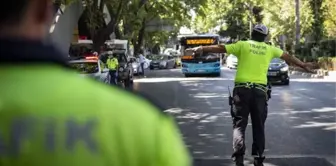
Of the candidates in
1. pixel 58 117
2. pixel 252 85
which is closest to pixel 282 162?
pixel 252 85

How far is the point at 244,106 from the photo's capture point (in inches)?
262

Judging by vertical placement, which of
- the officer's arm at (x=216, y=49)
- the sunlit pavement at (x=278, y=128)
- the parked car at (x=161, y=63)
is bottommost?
the parked car at (x=161, y=63)

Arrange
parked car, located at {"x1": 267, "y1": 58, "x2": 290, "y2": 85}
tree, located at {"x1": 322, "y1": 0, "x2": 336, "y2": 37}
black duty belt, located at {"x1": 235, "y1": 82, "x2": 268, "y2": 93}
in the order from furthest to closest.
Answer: tree, located at {"x1": 322, "y1": 0, "x2": 336, "y2": 37}
parked car, located at {"x1": 267, "y1": 58, "x2": 290, "y2": 85}
black duty belt, located at {"x1": 235, "y1": 82, "x2": 268, "y2": 93}

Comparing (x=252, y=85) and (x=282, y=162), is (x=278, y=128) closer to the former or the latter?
(x=282, y=162)

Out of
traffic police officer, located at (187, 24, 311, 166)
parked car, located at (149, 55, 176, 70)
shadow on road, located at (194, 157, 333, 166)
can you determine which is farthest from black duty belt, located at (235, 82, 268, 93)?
parked car, located at (149, 55, 176, 70)

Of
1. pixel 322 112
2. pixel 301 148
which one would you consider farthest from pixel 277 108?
pixel 301 148

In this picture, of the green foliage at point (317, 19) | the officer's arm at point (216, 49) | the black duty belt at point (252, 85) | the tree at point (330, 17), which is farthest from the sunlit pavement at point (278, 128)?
the green foliage at point (317, 19)

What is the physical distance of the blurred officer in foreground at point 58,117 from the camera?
4.46 feet

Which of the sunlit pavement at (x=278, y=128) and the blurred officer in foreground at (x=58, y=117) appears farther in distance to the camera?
the sunlit pavement at (x=278, y=128)

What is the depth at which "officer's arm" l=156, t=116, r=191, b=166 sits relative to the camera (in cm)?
141

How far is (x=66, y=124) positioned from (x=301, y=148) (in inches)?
308

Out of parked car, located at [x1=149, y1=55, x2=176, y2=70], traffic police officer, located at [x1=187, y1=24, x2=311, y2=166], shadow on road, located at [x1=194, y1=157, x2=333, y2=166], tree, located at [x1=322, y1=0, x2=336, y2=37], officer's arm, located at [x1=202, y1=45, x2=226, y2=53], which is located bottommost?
parked car, located at [x1=149, y1=55, x2=176, y2=70]

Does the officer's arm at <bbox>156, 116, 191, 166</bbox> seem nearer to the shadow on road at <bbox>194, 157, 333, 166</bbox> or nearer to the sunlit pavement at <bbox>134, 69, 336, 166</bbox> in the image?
the sunlit pavement at <bbox>134, 69, 336, 166</bbox>

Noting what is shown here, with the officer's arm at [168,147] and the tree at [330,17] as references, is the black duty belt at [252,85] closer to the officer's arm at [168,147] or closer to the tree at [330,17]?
the officer's arm at [168,147]
